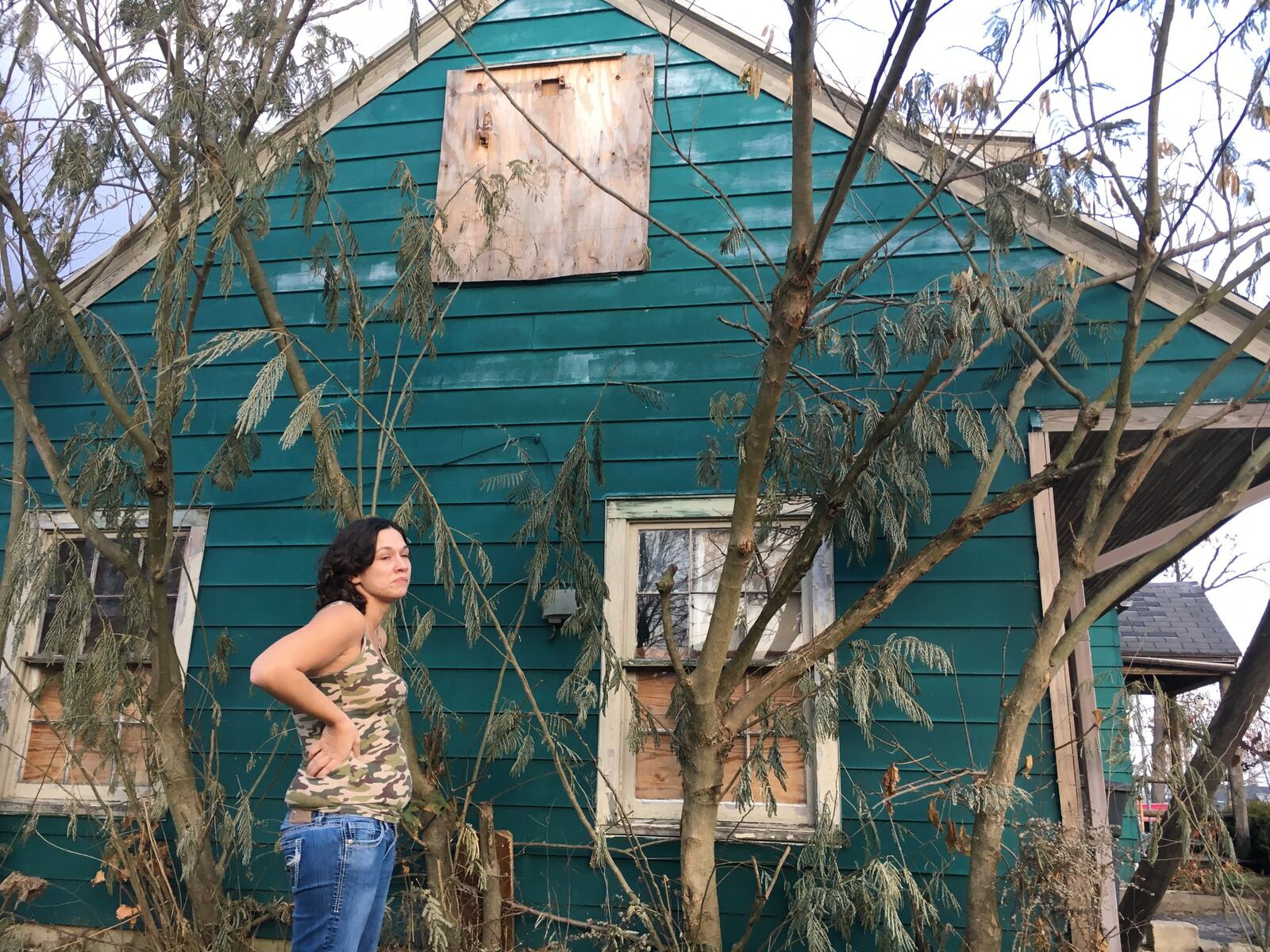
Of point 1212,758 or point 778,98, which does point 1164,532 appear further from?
point 778,98

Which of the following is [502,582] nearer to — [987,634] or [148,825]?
[148,825]

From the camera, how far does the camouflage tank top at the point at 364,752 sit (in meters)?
2.14

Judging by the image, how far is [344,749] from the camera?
7.18ft

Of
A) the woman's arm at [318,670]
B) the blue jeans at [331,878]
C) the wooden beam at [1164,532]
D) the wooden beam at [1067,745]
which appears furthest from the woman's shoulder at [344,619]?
the wooden beam at [1164,532]

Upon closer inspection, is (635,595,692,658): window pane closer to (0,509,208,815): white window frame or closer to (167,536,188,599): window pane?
(0,509,208,815): white window frame

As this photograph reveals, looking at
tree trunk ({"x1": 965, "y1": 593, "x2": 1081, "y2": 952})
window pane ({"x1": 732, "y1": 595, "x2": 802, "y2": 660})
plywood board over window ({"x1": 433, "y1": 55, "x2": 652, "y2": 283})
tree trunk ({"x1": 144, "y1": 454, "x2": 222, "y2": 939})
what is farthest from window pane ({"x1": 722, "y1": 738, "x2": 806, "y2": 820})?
plywood board over window ({"x1": 433, "y1": 55, "x2": 652, "y2": 283})

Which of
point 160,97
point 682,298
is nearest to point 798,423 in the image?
point 682,298

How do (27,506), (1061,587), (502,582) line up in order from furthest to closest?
1. (27,506)
2. (502,582)
3. (1061,587)

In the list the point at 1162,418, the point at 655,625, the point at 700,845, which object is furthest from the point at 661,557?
the point at 1162,418

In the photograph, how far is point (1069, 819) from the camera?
4.11m

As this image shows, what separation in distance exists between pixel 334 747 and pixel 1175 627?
47.2 ft

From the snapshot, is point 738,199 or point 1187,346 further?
point 738,199

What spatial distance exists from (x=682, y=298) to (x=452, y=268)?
116 centimetres

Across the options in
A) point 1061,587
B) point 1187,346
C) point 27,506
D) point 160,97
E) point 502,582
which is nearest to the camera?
point 1061,587
